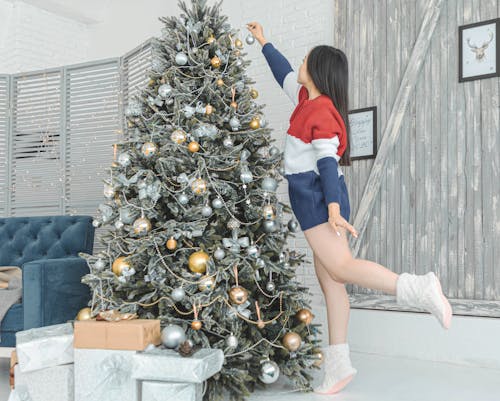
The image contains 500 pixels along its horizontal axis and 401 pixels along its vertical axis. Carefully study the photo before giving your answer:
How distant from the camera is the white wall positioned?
4.45 metres

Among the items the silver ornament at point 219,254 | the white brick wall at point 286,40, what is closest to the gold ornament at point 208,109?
the silver ornament at point 219,254

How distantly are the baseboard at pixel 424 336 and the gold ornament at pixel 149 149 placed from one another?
193 centimetres

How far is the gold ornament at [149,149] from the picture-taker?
8.14ft

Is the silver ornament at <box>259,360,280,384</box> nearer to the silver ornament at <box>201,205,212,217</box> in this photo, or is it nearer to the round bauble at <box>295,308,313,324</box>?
the round bauble at <box>295,308,313,324</box>

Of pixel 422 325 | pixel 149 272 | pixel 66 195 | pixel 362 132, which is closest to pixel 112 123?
pixel 66 195

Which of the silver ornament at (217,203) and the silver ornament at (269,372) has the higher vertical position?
the silver ornament at (217,203)

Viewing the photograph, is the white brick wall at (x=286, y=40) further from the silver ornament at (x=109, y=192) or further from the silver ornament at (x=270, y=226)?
the silver ornament at (x=109, y=192)

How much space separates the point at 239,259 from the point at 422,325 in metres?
1.58

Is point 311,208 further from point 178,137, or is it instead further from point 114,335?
point 114,335

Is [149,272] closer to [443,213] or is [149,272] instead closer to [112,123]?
[443,213]

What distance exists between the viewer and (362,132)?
3.87 m

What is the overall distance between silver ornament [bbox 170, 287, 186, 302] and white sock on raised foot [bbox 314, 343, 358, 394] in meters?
0.73

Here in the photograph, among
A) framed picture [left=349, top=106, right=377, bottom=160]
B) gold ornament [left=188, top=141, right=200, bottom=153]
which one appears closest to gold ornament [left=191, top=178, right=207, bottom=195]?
gold ornament [left=188, top=141, right=200, bottom=153]

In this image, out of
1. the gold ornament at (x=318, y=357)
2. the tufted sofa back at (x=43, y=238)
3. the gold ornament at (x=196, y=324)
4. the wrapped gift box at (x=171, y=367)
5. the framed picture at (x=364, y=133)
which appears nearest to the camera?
the wrapped gift box at (x=171, y=367)
